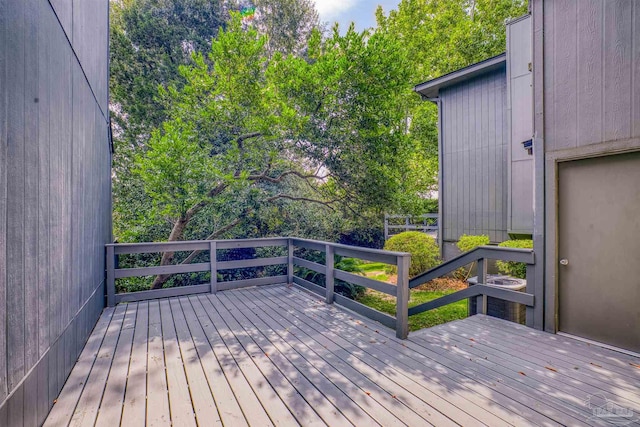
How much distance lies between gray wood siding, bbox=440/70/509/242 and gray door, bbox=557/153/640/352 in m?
4.03

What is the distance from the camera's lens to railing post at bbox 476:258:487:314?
3.68 m

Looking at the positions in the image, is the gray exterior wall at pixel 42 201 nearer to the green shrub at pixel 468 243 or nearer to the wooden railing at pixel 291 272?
the wooden railing at pixel 291 272

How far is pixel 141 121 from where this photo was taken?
9734 mm

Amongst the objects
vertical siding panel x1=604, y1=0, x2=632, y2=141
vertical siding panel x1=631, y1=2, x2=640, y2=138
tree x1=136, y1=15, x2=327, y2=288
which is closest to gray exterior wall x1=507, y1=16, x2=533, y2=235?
vertical siding panel x1=604, y1=0, x2=632, y2=141

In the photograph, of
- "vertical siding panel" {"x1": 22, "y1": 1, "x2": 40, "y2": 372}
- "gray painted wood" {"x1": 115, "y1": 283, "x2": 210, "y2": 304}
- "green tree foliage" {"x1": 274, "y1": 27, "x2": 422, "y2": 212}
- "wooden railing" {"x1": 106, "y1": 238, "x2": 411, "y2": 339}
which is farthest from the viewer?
"green tree foliage" {"x1": 274, "y1": 27, "x2": 422, "y2": 212}

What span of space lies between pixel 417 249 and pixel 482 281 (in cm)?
341

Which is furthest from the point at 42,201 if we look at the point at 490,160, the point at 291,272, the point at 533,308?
the point at 490,160

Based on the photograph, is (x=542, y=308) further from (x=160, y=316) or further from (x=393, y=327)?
(x=160, y=316)

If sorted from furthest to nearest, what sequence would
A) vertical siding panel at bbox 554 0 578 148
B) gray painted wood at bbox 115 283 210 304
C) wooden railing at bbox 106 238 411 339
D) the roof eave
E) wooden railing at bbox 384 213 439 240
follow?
wooden railing at bbox 384 213 439 240, the roof eave, gray painted wood at bbox 115 283 210 304, wooden railing at bbox 106 238 411 339, vertical siding panel at bbox 554 0 578 148

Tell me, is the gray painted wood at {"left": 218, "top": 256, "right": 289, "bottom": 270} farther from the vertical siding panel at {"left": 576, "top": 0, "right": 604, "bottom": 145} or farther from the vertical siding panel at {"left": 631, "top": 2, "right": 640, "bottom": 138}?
the vertical siding panel at {"left": 631, "top": 2, "right": 640, "bottom": 138}

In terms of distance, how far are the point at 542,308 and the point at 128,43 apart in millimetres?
12721

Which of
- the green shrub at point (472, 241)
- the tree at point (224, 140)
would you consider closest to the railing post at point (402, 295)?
the tree at point (224, 140)

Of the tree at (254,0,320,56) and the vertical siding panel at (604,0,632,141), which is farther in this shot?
the tree at (254,0,320,56)

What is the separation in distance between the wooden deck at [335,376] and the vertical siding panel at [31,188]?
67 centimetres
